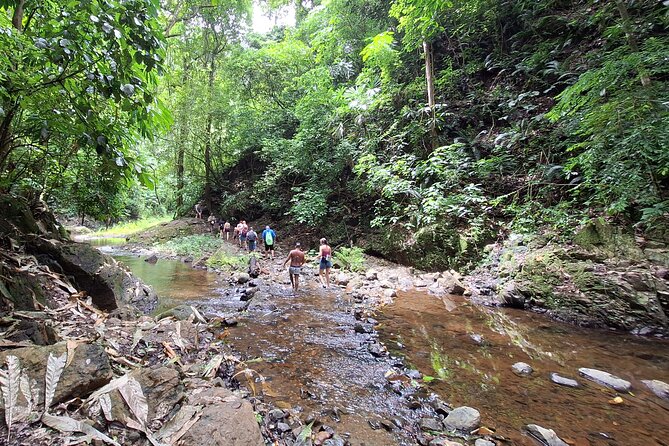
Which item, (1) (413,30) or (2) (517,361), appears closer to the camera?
(2) (517,361)

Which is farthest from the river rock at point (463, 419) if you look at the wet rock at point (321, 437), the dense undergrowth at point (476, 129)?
the dense undergrowth at point (476, 129)

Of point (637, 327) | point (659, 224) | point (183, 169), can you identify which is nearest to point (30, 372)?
point (637, 327)

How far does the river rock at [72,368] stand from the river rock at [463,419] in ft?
11.9

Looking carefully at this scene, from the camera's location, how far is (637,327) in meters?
5.99

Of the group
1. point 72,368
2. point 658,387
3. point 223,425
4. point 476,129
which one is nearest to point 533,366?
point 658,387

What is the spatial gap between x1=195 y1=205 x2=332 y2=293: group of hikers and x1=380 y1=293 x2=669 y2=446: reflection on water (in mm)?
3329

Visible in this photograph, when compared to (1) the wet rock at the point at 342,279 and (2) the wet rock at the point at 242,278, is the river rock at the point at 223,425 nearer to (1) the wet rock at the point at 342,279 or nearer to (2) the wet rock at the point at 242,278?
(1) the wet rock at the point at 342,279

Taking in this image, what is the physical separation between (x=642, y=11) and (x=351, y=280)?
12.0m

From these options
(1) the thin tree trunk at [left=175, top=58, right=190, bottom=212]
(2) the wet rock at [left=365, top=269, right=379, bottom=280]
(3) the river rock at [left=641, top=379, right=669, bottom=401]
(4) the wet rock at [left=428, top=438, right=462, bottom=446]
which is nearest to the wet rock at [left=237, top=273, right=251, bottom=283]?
(2) the wet rock at [left=365, top=269, right=379, bottom=280]

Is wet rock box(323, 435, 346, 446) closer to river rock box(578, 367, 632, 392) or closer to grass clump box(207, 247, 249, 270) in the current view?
river rock box(578, 367, 632, 392)

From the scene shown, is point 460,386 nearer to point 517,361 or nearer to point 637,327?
point 517,361

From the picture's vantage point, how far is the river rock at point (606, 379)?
14.1ft

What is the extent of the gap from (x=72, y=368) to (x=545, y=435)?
468cm

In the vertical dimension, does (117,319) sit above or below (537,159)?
below
